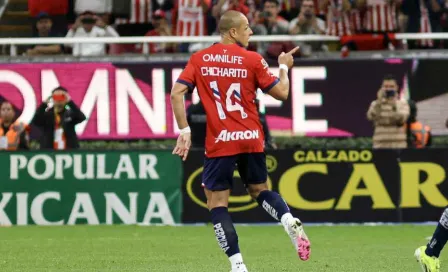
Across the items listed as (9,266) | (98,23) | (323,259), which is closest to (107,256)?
(9,266)

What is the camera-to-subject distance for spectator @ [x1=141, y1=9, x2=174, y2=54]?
65.2ft

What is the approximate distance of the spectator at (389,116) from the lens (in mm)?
17422

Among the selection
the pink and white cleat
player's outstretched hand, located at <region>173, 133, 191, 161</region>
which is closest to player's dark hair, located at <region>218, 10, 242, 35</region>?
player's outstretched hand, located at <region>173, 133, 191, 161</region>

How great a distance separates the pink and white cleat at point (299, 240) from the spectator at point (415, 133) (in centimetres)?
920

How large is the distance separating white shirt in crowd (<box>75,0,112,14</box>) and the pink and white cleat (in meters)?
11.9

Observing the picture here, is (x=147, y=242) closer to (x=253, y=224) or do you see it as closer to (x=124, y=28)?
(x=253, y=224)

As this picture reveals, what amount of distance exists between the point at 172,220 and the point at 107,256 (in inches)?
178

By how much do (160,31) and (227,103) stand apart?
10.8 m

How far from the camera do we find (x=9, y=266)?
1137 cm

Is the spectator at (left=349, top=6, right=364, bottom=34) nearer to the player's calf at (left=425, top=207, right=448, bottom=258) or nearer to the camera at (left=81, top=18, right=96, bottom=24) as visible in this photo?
the camera at (left=81, top=18, right=96, bottom=24)

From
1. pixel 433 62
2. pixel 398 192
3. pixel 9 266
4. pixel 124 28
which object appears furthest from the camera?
pixel 124 28

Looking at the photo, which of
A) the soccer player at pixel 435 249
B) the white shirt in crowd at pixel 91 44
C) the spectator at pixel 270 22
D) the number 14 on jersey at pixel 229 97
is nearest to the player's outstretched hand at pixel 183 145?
the number 14 on jersey at pixel 229 97

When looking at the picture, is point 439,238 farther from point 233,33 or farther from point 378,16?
point 378,16

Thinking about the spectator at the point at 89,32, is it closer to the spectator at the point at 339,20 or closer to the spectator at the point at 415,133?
the spectator at the point at 339,20
